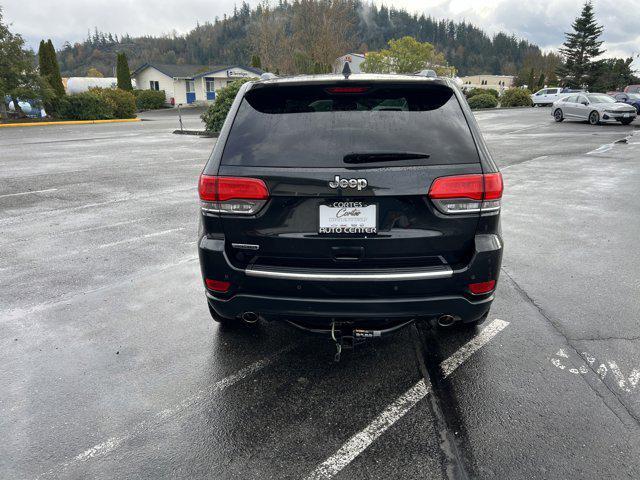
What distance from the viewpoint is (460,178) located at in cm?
279

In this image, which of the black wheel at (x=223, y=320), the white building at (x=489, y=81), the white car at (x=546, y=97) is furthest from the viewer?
the white building at (x=489, y=81)

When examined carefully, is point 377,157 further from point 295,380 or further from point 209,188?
point 295,380

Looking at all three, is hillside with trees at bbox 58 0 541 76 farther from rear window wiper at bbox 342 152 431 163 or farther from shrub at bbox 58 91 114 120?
rear window wiper at bbox 342 152 431 163

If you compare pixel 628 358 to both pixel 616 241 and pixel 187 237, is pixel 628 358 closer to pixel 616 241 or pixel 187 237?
pixel 616 241

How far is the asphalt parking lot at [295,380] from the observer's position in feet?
8.39

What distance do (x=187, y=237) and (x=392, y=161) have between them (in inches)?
172

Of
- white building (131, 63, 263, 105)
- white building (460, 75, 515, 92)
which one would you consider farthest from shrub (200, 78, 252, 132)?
white building (460, 75, 515, 92)

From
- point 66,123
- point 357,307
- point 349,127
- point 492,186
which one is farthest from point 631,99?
point 66,123

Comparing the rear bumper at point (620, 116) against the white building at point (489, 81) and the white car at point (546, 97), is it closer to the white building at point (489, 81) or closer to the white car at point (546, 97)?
the white car at point (546, 97)

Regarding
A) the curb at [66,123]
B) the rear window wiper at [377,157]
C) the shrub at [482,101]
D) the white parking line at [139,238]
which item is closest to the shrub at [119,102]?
the curb at [66,123]

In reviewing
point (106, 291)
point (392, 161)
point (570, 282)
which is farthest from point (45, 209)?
point (570, 282)

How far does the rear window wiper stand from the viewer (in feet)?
9.10

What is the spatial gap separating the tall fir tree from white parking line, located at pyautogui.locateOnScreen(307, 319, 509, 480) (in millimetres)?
80024

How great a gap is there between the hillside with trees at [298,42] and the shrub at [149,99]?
1399 cm
